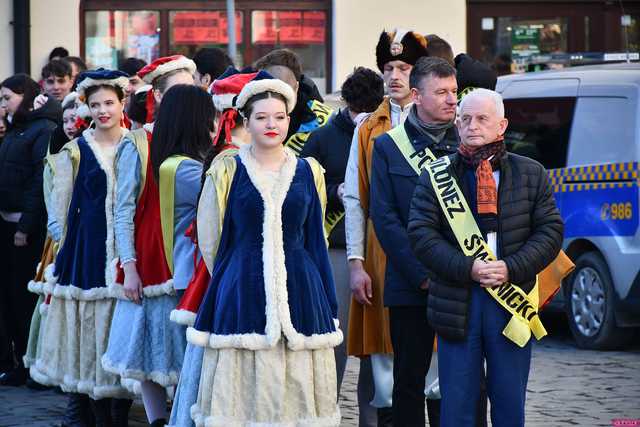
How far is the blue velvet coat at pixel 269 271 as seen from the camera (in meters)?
6.39

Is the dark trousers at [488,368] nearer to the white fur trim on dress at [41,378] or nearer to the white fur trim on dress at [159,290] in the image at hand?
the white fur trim on dress at [159,290]

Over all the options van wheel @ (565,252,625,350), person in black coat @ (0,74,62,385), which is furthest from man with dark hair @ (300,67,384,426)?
van wheel @ (565,252,625,350)

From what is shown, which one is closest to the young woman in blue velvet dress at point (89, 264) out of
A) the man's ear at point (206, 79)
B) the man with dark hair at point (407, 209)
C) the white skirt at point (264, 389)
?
the man's ear at point (206, 79)

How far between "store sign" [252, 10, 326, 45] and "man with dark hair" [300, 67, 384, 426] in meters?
12.8

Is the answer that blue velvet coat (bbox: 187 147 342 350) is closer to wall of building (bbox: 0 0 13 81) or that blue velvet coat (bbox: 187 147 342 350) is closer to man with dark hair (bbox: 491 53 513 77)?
wall of building (bbox: 0 0 13 81)

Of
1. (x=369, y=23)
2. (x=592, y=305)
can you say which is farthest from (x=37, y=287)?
(x=369, y=23)

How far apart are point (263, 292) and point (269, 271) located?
93mm

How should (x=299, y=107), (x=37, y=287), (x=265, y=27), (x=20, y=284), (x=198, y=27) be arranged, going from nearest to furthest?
(x=299, y=107), (x=37, y=287), (x=20, y=284), (x=198, y=27), (x=265, y=27)

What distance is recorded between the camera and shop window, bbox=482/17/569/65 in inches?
828

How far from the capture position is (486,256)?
6.16 metres

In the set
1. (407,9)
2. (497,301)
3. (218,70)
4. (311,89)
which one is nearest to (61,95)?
(218,70)

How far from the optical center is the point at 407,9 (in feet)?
67.2

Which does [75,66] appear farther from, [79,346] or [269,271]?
[269,271]

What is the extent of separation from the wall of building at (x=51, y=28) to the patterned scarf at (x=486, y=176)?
14309mm
